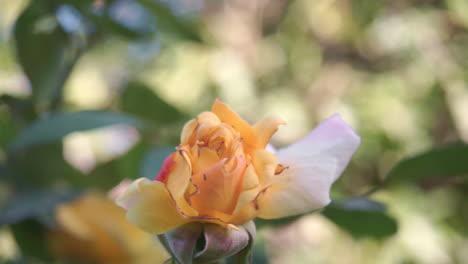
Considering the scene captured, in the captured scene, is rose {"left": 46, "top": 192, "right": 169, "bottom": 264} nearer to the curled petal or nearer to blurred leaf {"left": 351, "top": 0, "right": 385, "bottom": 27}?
the curled petal

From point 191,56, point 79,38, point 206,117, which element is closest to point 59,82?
point 79,38

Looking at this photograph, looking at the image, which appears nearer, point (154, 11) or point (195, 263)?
point (195, 263)

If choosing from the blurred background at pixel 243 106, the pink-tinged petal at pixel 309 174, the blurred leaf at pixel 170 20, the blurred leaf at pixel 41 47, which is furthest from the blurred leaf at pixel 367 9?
the pink-tinged petal at pixel 309 174

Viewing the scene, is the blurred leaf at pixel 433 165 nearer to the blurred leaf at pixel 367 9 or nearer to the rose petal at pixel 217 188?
the rose petal at pixel 217 188

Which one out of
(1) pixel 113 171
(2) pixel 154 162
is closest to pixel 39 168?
(1) pixel 113 171

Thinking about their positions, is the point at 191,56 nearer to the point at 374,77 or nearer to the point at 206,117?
the point at 374,77
